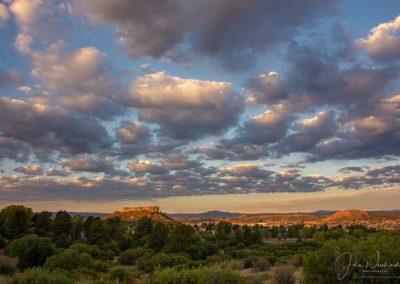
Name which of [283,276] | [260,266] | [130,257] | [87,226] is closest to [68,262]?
[130,257]

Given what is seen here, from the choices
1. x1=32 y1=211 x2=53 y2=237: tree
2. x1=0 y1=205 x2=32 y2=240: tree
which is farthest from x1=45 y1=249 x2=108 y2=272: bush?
x1=32 y1=211 x2=53 y2=237: tree

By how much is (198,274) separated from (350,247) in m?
7.36

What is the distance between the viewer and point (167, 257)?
4753 cm

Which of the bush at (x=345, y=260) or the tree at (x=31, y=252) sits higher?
the bush at (x=345, y=260)

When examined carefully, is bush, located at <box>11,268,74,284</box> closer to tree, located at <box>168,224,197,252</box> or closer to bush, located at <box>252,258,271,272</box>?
bush, located at <box>252,258,271,272</box>

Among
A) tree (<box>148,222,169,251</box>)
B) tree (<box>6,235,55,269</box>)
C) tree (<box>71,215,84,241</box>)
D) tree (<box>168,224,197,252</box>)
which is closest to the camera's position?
tree (<box>6,235,55,269</box>)

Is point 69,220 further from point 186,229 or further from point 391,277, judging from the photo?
point 391,277
